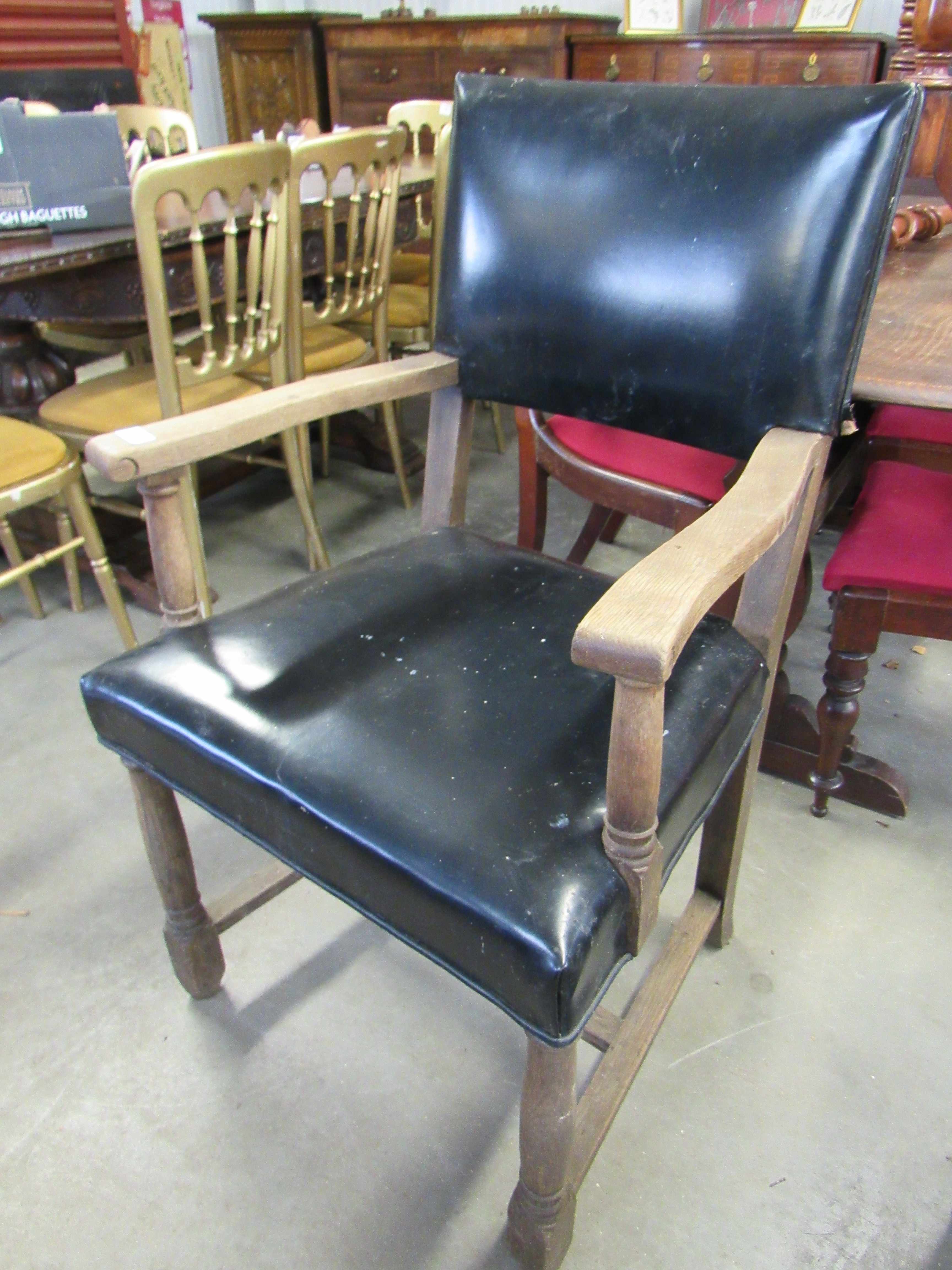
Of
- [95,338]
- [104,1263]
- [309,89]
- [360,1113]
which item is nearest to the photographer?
[104,1263]

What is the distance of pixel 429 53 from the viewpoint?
12.9 ft

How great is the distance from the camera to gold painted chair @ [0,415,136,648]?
1.49 meters

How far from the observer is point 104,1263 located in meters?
0.88

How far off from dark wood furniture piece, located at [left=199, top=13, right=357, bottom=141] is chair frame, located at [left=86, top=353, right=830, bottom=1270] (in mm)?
3816

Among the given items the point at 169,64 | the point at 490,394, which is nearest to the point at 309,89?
the point at 169,64

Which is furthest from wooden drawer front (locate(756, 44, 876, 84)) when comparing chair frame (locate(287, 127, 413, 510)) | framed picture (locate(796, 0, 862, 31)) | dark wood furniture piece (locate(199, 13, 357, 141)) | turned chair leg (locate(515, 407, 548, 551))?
turned chair leg (locate(515, 407, 548, 551))

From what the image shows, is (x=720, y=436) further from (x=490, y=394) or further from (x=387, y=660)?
(x=387, y=660)

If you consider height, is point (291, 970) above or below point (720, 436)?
below

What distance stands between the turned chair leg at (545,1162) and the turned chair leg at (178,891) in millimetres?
461

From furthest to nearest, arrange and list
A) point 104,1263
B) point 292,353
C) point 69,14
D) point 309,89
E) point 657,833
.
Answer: point 309,89 → point 69,14 → point 292,353 → point 104,1263 → point 657,833

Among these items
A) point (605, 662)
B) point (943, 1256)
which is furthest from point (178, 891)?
point (943, 1256)

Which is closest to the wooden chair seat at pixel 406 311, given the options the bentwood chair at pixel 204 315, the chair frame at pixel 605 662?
the bentwood chair at pixel 204 315

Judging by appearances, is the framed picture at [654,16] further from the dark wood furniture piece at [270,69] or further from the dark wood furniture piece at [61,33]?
the dark wood furniture piece at [61,33]

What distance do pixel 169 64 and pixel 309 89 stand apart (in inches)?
28.8
